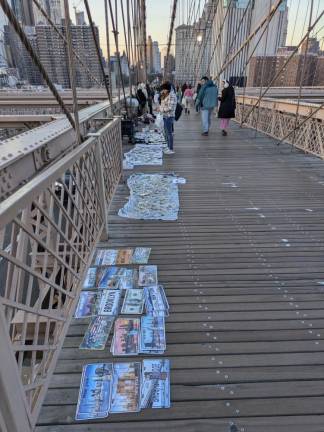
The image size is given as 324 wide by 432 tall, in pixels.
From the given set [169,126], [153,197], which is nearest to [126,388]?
[153,197]

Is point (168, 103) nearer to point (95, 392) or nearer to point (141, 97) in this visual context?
point (141, 97)

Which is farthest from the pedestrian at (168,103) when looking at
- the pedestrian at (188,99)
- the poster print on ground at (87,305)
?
the pedestrian at (188,99)

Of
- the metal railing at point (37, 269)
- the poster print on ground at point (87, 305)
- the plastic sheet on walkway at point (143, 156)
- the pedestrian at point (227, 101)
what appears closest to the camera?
the metal railing at point (37, 269)

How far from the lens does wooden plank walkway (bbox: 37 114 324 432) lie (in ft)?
3.75

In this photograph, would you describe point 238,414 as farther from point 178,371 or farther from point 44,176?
point 44,176

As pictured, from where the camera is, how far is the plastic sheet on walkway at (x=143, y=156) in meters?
4.41

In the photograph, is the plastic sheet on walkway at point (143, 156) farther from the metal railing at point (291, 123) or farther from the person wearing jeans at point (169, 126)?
the metal railing at point (291, 123)

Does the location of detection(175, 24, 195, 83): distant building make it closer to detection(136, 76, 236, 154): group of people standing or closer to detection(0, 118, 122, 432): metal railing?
detection(136, 76, 236, 154): group of people standing

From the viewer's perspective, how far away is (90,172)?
6.28 feet

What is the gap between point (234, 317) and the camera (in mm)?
1594

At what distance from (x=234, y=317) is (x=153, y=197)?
69.8 inches

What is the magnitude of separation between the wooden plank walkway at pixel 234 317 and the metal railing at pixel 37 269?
200 mm

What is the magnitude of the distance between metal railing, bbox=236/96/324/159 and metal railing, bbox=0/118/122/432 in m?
3.75

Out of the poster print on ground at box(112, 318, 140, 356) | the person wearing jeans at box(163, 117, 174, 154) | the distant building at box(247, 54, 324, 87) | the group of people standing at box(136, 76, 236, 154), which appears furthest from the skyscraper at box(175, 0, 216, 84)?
the poster print on ground at box(112, 318, 140, 356)
